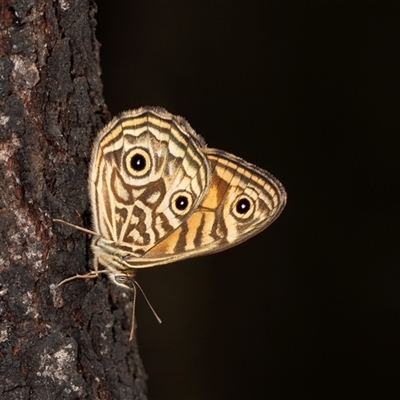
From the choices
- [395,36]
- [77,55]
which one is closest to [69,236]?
[77,55]

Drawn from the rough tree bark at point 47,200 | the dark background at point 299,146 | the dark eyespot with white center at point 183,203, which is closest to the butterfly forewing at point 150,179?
the dark eyespot with white center at point 183,203

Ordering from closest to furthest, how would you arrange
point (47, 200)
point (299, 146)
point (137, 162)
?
point (47, 200) → point (137, 162) → point (299, 146)

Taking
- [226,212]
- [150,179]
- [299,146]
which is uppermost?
[299,146]

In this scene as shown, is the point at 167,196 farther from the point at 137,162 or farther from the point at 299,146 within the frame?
the point at 299,146

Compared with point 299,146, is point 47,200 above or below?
below

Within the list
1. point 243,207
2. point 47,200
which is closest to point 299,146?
point 243,207

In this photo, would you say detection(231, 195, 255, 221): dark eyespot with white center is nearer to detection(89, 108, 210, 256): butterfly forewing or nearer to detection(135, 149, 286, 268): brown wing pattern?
detection(135, 149, 286, 268): brown wing pattern

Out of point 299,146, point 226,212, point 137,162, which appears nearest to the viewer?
point 137,162

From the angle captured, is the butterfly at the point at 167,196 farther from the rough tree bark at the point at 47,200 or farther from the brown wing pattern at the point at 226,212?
the rough tree bark at the point at 47,200
